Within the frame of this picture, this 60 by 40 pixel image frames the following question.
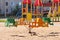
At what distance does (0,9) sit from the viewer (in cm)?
6756

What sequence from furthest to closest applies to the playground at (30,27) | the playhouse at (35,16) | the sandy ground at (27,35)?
the playhouse at (35,16) < the playground at (30,27) < the sandy ground at (27,35)

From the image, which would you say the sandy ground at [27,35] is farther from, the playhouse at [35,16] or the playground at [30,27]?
the playhouse at [35,16]

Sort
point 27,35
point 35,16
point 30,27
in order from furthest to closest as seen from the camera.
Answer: point 35,16, point 30,27, point 27,35

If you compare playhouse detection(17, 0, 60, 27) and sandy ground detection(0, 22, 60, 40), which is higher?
playhouse detection(17, 0, 60, 27)

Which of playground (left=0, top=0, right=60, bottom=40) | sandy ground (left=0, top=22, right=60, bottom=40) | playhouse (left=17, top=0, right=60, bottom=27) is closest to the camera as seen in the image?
sandy ground (left=0, top=22, right=60, bottom=40)

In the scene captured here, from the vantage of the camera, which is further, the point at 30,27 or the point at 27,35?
the point at 30,27

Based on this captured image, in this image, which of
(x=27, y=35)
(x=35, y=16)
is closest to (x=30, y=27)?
(x=27, y=35)

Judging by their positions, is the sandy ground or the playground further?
the playground

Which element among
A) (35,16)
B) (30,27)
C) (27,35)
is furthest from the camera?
(35,16)

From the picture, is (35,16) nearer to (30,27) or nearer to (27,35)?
(30,27)

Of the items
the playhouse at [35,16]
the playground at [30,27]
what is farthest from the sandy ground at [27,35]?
the playhouse at [35,16]

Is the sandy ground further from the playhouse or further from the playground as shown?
the playhouse

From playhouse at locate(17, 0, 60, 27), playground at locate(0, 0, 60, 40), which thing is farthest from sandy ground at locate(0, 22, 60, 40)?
playhouse at locate(17, 0, 60, 27)

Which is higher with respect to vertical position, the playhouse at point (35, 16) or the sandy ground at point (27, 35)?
the playhouse at point (35, 16)
